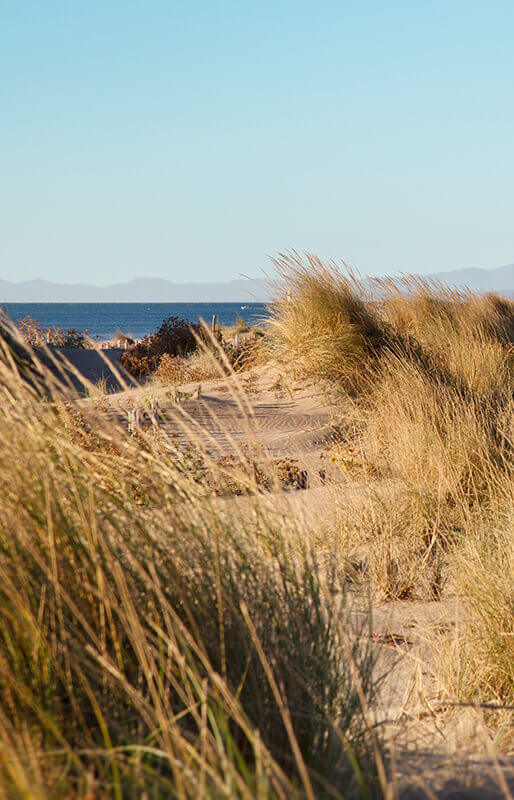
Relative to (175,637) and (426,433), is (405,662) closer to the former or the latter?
(175,637)

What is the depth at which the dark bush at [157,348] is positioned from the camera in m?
15.6

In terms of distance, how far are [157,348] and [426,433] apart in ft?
40.1

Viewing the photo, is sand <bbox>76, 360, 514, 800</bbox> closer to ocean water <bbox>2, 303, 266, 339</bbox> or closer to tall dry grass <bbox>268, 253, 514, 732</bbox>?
tall dry grass <bbox>268, 253, 514, 732</bbox>

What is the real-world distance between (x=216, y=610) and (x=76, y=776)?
1.74 feet

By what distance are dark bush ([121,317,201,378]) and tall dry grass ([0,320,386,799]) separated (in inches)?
524

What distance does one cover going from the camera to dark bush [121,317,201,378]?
15555 millimetres

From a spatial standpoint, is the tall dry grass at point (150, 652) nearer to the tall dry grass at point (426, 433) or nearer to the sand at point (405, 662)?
the sand at point (405, 662)

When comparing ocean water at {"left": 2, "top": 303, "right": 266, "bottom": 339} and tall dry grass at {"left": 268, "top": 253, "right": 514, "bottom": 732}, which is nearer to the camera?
tall dry grass at {"left": 268, "top": 253, "right": 514, "bottom": 732}

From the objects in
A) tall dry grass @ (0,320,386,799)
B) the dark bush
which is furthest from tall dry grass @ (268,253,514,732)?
the dark bush

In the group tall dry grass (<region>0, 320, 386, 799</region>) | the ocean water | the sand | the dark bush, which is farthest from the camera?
the ocean water

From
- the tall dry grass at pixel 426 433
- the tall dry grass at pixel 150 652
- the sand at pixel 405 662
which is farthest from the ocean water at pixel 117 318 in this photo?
the tall dry grass at pixel 150 652

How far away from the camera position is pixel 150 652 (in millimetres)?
1559

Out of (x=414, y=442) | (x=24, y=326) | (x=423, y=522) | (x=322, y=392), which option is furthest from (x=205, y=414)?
(x=24, y=326)

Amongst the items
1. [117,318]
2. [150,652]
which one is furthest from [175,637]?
[117,318]
